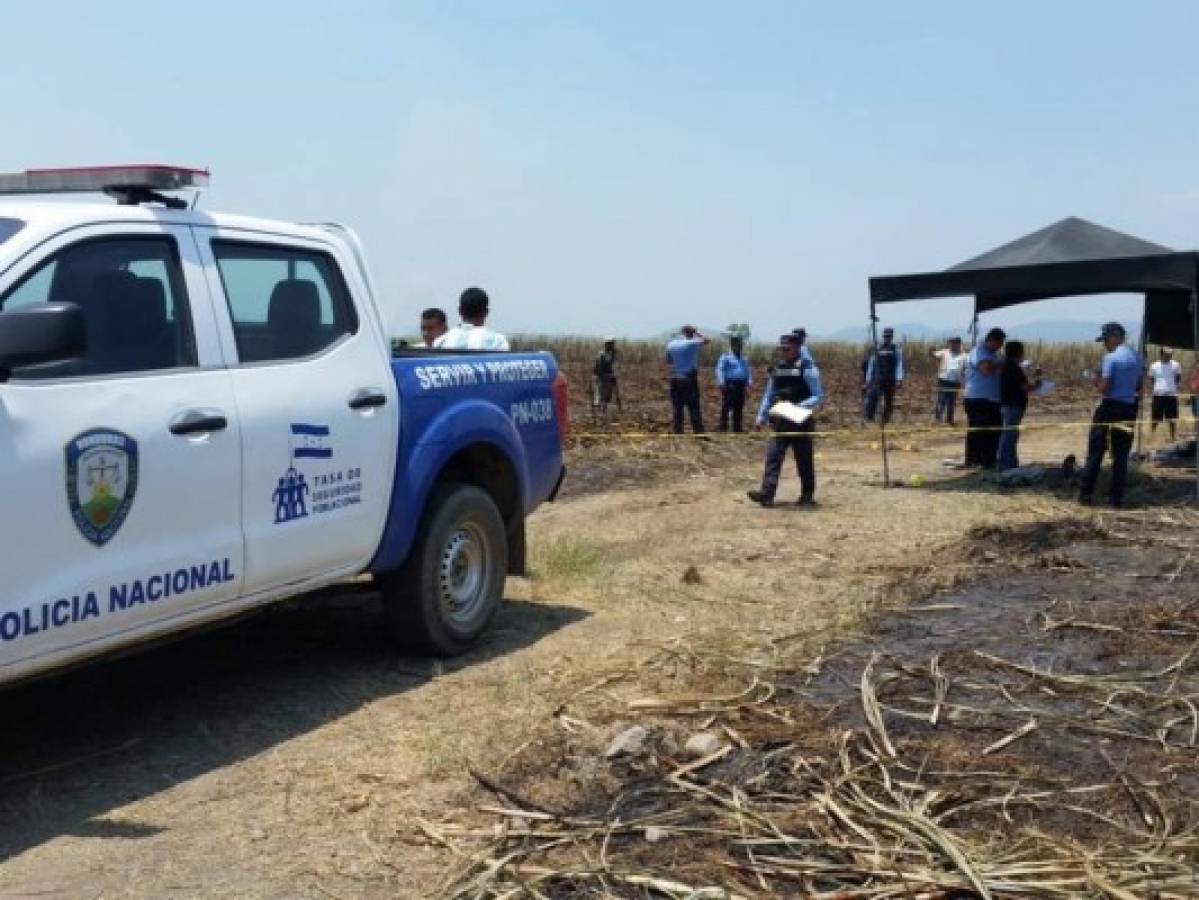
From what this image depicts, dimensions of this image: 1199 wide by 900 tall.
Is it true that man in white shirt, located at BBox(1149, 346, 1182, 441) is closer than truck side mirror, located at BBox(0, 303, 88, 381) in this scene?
No

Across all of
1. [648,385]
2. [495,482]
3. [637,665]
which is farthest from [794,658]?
[648,385]

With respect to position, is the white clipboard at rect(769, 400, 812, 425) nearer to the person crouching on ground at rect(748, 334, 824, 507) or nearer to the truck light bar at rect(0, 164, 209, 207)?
the person crouching on ground at rect(748, 334, 824, 507)

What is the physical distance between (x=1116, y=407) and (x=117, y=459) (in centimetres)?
1044

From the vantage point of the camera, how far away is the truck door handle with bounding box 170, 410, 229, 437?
4656 mm

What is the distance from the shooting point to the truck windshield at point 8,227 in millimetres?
4352

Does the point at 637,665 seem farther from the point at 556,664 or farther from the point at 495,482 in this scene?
the point at 495,482

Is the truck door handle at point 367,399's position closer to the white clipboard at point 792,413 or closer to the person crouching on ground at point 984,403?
the white clipboard at point 792,413

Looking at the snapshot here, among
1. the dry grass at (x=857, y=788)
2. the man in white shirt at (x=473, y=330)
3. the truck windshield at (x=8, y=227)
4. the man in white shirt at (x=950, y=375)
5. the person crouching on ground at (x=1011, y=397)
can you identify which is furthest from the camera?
the man in white shirt at (x=950, y=375)

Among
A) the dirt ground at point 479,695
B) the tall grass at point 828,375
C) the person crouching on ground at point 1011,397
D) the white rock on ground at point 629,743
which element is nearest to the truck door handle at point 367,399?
the dirt ground at point 479,695

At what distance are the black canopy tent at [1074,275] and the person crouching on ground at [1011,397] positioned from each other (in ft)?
2.39

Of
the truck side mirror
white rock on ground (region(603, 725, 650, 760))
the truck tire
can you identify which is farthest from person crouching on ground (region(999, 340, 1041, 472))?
the truck side mirror

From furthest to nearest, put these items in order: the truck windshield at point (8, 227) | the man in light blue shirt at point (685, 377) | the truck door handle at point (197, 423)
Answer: the man in light blue shirt at point (685, 377), the truck door handle at point (197, 423), the truck windshield at point (8, 227)

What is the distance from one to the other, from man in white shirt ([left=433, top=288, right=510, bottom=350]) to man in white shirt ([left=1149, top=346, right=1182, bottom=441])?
486 inches

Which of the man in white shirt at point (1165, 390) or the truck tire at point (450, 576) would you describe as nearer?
the truck tire at point (450, 576)
